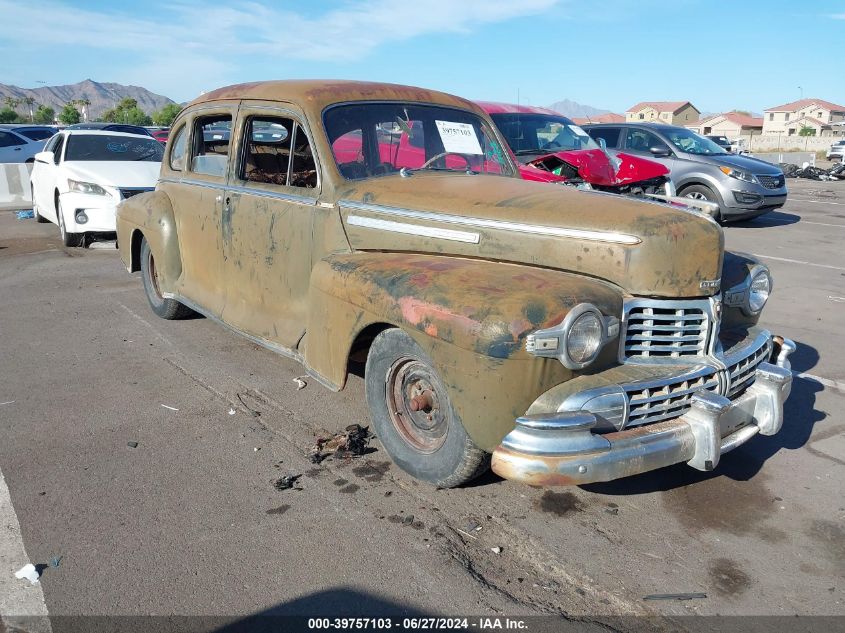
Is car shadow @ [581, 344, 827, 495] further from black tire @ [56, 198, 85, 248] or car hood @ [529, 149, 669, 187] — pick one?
black tire @ [56, 198, 85, 248]

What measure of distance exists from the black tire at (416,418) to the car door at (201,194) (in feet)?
6.11

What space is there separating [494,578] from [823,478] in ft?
6.66

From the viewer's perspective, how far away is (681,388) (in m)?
3.10

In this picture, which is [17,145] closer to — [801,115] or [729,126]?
[729,126]

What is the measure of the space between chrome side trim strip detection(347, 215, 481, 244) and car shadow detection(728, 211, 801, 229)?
10724 mm

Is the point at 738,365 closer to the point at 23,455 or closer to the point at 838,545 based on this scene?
the point at 838,545

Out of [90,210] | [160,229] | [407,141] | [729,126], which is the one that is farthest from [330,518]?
[729,126]

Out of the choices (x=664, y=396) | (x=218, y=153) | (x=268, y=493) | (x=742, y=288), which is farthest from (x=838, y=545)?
(x=218, y=153)

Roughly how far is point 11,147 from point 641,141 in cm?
1571

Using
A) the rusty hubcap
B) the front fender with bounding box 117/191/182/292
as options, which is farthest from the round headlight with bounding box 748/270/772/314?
the front fender with bounding box 117/191/182/292

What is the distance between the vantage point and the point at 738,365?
134 inches

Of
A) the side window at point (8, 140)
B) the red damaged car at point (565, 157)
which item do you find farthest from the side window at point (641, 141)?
the side window at point (8, 140)

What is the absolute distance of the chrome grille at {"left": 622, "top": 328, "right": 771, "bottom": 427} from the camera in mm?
2979

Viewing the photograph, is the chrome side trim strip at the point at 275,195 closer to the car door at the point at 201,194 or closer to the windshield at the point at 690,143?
the car door at the point at 201,194
